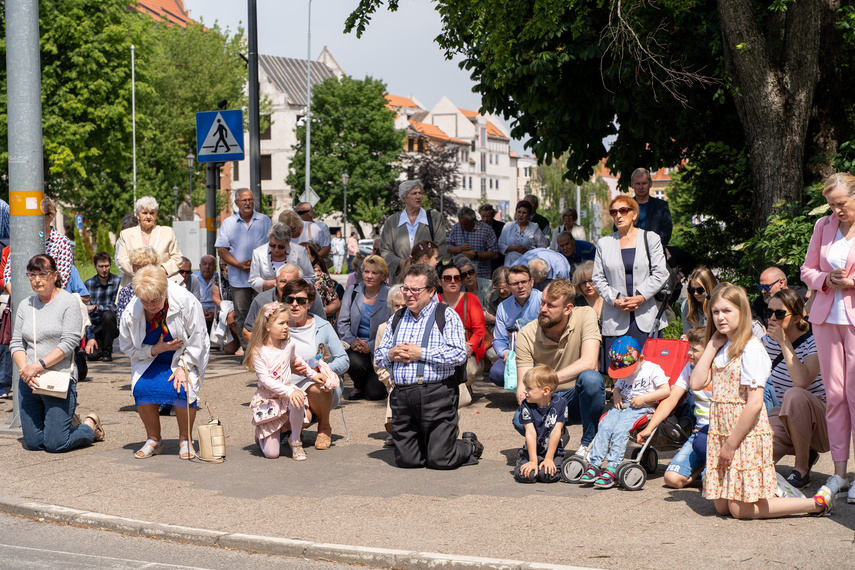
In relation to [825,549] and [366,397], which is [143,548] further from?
[366,397]

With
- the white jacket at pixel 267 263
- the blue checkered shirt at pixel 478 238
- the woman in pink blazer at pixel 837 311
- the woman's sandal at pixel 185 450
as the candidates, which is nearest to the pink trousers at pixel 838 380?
the woman in pink blazer at pixel 837 311

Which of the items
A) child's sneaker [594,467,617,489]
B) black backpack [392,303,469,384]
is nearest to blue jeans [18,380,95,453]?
black backpack [392,303,469,384]

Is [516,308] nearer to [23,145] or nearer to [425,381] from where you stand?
[425,381]

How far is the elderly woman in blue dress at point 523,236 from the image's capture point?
13828 millimetres

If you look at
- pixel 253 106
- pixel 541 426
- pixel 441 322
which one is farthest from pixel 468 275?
pixel 253 106

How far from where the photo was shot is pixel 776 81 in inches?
438

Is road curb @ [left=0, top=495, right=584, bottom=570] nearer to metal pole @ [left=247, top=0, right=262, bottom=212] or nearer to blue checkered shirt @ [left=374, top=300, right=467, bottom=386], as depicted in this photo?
blue checkered shirt @ [left=374, top=300, right=467, bottom=386]

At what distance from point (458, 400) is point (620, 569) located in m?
3.34

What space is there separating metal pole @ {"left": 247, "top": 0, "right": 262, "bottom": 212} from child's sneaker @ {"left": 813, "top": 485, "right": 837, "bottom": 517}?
33.5 ft

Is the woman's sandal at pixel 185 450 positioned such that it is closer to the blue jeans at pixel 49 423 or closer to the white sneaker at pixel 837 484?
the blue jeans at pixel 49 423

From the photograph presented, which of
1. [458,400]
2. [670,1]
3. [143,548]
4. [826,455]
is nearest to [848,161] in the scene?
[670,1]

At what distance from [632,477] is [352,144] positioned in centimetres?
7275

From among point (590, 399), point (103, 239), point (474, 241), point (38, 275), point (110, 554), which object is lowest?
point (110, 554)

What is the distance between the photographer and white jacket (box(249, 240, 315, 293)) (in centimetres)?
1162
